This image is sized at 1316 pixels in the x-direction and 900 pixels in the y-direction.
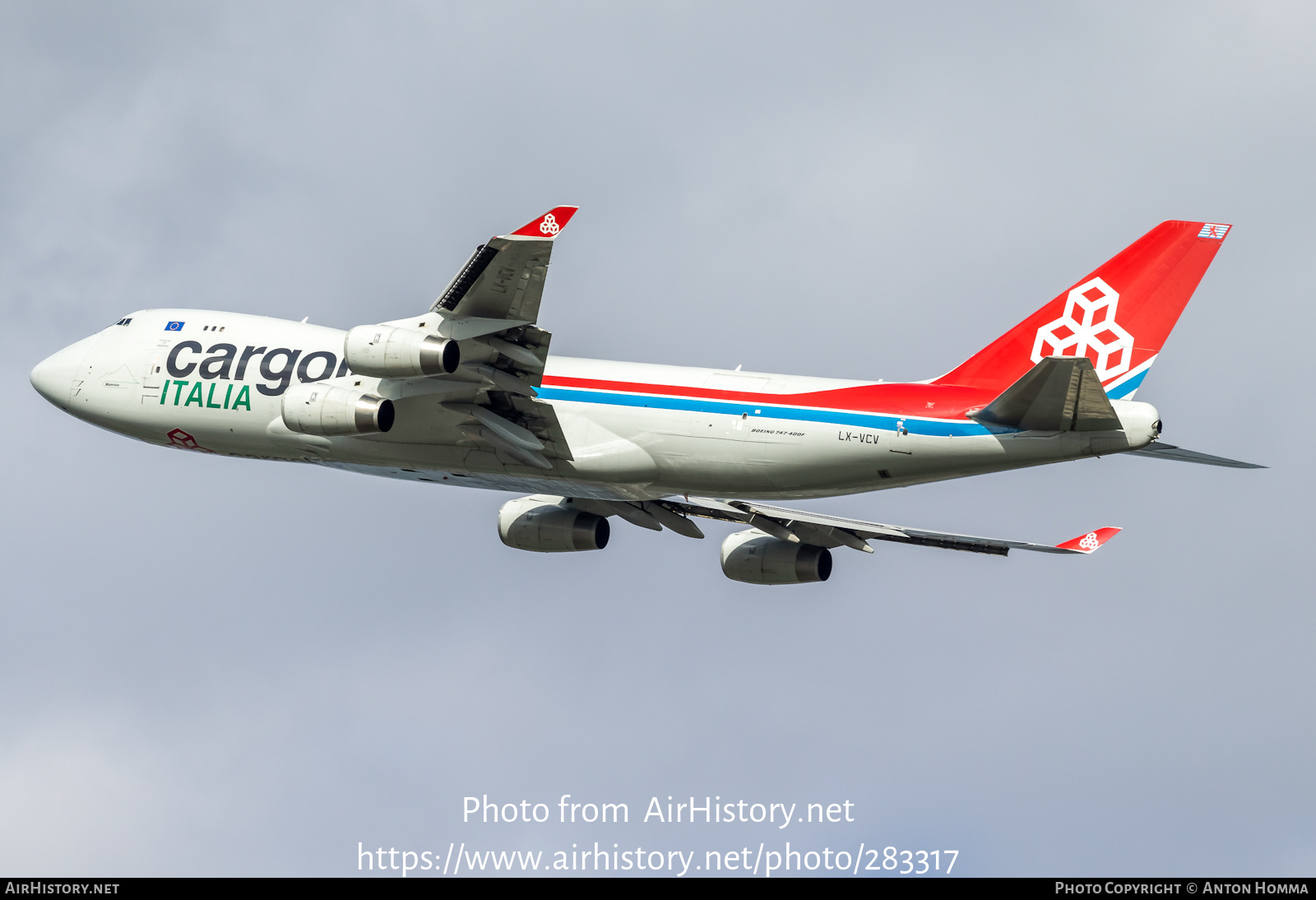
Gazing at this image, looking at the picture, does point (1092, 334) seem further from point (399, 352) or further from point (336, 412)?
point (336, 412)

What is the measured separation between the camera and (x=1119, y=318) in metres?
38.1

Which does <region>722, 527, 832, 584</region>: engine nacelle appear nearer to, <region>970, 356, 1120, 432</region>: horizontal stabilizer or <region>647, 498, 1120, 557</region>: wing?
<region>647, 498, 1120, 557</region>: wing

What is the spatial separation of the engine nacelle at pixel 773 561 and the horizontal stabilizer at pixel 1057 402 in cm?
1082

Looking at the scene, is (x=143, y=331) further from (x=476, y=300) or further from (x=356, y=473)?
(x=476, y=300)

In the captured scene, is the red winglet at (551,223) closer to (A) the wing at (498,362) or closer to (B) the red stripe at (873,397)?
(A) the wing at (498,362)

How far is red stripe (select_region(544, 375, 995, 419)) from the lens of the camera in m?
36.8

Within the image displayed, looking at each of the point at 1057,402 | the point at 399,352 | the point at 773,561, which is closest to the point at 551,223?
the point at 399,352

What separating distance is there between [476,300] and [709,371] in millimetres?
7160

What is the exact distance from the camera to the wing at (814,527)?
4466 cm

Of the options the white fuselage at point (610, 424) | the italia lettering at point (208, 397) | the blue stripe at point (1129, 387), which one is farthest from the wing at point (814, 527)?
the italia lettering at point (208, 397)

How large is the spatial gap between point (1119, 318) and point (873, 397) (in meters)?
5.95

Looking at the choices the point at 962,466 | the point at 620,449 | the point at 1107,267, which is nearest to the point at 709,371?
the point at 620,449

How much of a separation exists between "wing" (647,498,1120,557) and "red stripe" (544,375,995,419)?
19.3ft

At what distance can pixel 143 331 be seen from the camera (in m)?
44.6
